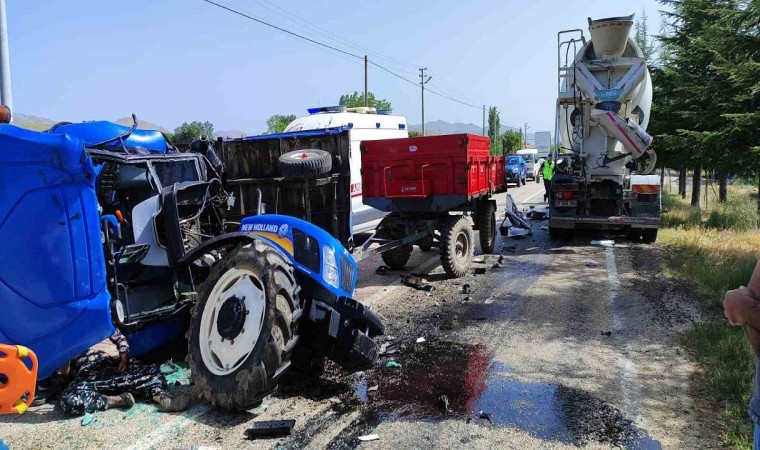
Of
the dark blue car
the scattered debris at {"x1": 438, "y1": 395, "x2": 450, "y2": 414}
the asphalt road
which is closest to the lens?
the asphalt road

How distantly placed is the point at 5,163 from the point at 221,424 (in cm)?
232

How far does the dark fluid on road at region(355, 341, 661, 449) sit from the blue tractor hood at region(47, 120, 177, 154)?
294cm

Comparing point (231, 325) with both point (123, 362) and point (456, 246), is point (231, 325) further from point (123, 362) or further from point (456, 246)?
point (456, 246)

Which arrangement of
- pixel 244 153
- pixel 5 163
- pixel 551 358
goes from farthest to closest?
pixel 244 153 → pixel 551 358 → pixel 5 163

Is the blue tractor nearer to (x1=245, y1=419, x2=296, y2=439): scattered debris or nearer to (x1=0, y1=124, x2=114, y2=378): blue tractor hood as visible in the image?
(x1=0, y1=124, x2=114, y2=378): blue tractor hood

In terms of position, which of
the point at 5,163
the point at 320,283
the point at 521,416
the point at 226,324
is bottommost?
the point at 521,416

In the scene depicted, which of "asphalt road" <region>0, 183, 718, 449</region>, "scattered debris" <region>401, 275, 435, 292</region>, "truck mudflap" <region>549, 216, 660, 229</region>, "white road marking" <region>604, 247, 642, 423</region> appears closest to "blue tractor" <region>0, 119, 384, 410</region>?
"asphalt road" <region>0, 183, 718, 449</region>

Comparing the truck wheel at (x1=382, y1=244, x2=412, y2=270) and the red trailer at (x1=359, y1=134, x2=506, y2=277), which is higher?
the red trailer at (x1=359, y1=134, x2=506, y2=277)

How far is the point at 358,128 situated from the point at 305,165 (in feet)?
14.0

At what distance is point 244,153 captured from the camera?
8.12m

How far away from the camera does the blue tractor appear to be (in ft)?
11.9

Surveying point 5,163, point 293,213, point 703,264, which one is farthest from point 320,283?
point 703,264

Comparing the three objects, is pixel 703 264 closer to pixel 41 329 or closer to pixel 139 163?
pixel 139 163

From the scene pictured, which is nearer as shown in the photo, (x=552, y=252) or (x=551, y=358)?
(x=551, y=358)
